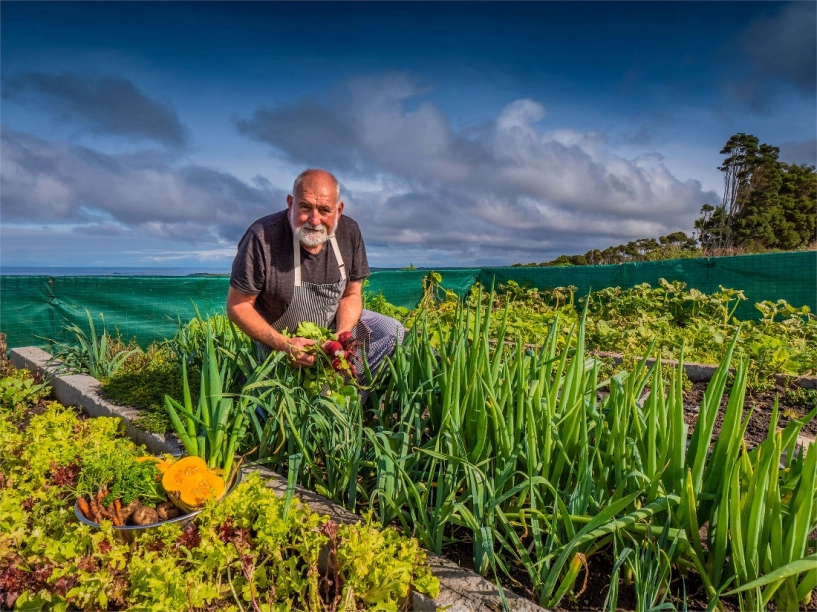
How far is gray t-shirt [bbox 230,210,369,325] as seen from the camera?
288cm

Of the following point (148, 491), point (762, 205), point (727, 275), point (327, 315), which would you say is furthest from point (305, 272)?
point (762, 205)

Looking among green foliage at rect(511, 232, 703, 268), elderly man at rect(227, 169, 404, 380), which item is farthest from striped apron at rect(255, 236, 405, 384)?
green foliage at rect(511, 232, 703, 268)

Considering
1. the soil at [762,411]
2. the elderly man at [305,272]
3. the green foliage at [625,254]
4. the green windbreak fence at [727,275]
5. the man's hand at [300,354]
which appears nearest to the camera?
the man's hand at [300,354]

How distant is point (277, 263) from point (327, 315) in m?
0.46

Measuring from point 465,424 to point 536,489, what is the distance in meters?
0.35

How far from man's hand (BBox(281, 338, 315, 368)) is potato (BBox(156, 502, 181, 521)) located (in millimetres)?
719

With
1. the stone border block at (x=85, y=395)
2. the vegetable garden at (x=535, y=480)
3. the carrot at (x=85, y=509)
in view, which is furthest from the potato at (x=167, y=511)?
the stone border block at (x=85, y=395)

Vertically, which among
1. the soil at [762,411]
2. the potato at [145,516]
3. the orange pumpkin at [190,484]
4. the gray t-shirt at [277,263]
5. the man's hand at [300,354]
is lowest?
the soil at [762,411]

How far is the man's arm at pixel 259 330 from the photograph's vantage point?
2.21 m

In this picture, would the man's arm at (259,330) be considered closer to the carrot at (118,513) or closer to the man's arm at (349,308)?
the man's arm at (349,308)

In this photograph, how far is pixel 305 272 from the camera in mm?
3053

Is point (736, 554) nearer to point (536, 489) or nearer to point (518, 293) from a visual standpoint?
point (536, 489)

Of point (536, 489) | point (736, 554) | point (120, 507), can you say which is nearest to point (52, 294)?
point (120, 507)

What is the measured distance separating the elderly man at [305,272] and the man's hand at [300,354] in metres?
0.43
